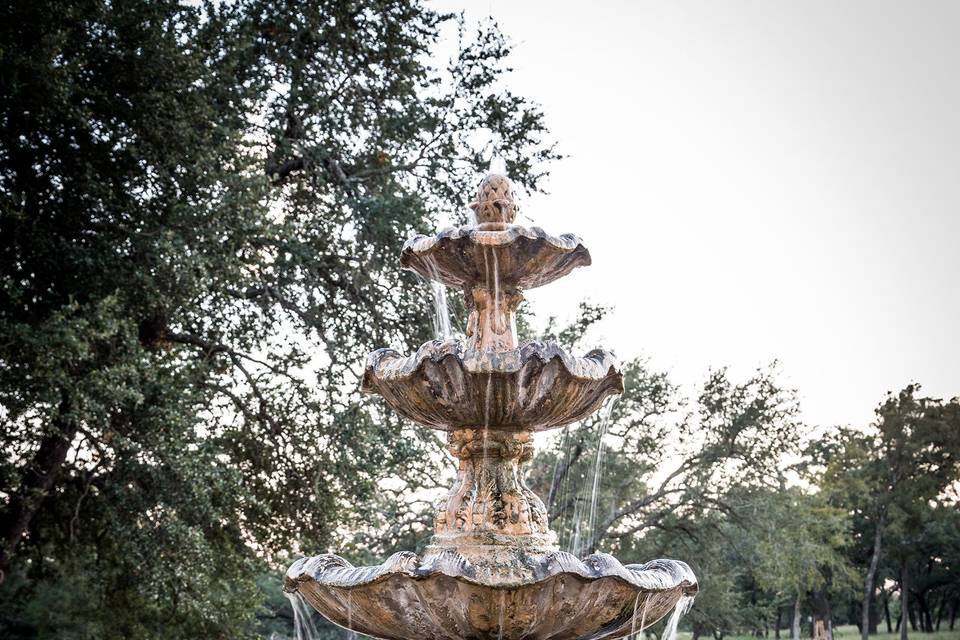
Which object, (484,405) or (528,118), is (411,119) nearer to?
(528,118)

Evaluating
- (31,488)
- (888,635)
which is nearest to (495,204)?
(31,488)

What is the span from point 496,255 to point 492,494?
128 centimetres

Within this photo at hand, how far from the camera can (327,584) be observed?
393cm

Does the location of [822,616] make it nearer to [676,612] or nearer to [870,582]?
[870,582]

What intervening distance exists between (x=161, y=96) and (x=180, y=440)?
3911mm

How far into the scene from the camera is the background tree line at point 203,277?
9.38 meters

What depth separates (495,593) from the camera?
147 inches

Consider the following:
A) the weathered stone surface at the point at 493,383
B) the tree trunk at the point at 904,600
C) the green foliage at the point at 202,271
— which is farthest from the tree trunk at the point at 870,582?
the weathered stone surface at the point at 493,383

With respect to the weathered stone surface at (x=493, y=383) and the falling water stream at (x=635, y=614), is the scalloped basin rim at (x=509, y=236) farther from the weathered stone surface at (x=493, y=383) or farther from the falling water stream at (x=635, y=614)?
the falling water stream at (x=635, y=614)

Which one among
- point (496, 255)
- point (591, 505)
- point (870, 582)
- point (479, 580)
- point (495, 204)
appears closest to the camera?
point (479, 580)

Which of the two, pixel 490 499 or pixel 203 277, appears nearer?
pixel 490 499

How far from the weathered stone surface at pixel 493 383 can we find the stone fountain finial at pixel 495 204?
3.06ft

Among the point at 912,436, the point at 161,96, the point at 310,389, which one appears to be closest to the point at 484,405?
the point at 161,96

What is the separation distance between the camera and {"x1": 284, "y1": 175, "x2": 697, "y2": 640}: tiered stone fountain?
3736 mm
